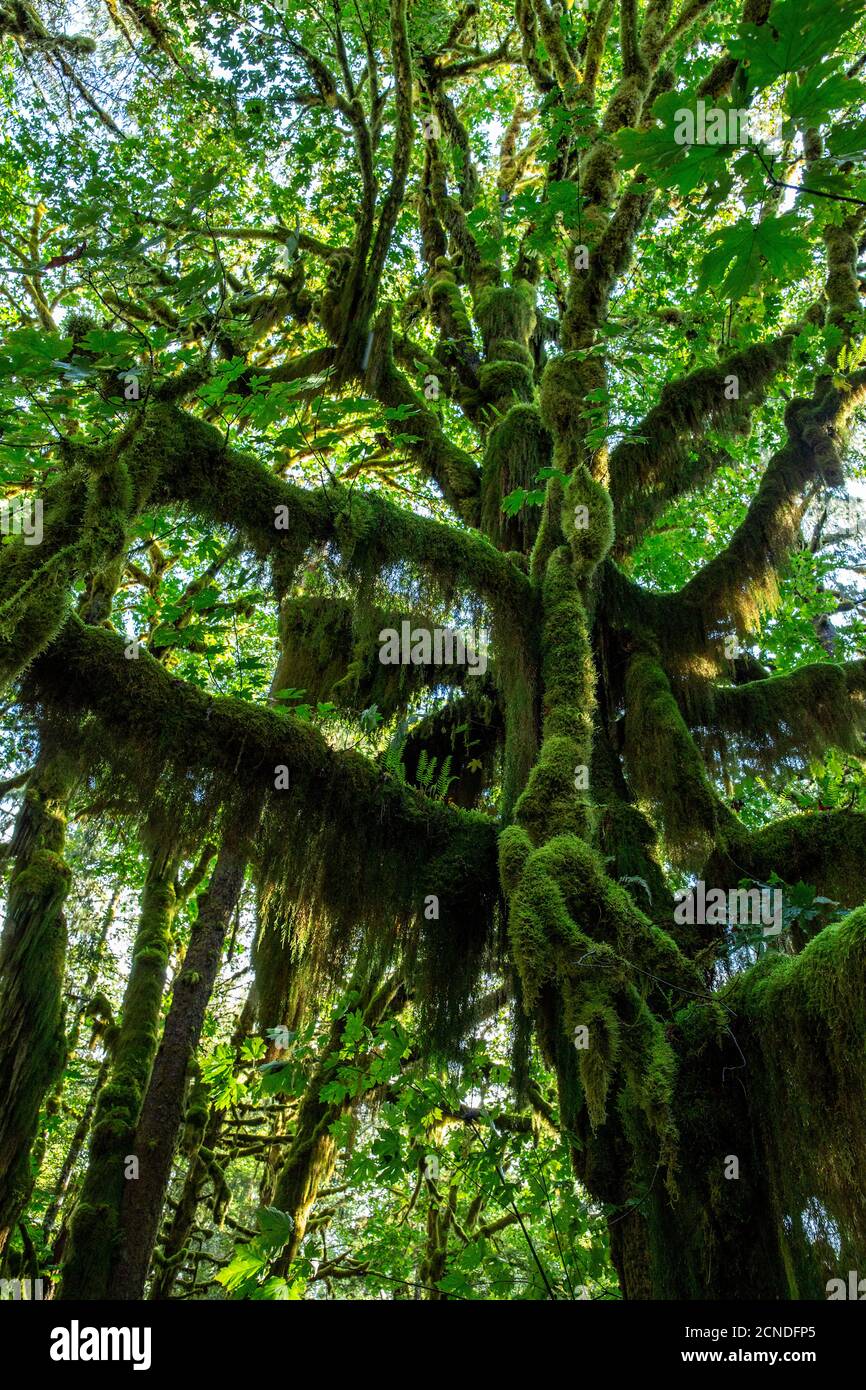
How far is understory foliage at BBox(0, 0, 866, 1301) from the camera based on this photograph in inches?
126

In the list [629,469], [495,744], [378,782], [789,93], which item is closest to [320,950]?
[378,782]

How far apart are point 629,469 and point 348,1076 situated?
5.10 meters

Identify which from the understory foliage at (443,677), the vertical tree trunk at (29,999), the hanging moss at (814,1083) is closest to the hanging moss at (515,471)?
the understory foliage at (443,677)

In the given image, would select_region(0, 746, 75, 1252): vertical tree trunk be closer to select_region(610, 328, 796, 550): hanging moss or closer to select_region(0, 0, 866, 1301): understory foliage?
select_region(0, 0, 866, 1301): understory foliage

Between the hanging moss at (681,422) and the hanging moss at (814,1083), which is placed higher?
the hanging moss at (681,422)

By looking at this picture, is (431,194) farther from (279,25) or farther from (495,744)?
(495,744)

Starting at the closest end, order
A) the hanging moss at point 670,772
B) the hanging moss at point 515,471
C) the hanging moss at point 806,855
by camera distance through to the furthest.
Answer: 1. the hanging moss at point 806,855
2. the hanging moss at point 670,772
3. the hanging moss at point 515,471

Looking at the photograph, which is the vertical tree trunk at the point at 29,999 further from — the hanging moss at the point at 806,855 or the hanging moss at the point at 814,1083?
the hanging moss at the point at 806,855

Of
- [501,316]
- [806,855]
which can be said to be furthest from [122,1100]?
[501,316]

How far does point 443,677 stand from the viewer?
19.6 feet

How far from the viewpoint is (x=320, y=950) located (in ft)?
14.8

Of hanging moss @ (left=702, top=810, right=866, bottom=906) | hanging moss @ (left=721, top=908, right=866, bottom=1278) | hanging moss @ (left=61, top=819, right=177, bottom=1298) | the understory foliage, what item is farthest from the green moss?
hanging moss @ (left=721, top=908, right=866, bottom=1278)

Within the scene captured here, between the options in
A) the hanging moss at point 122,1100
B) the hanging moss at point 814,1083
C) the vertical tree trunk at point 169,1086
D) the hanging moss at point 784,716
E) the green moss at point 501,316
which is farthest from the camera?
the green moss at point 501,316

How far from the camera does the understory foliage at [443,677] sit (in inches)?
126
